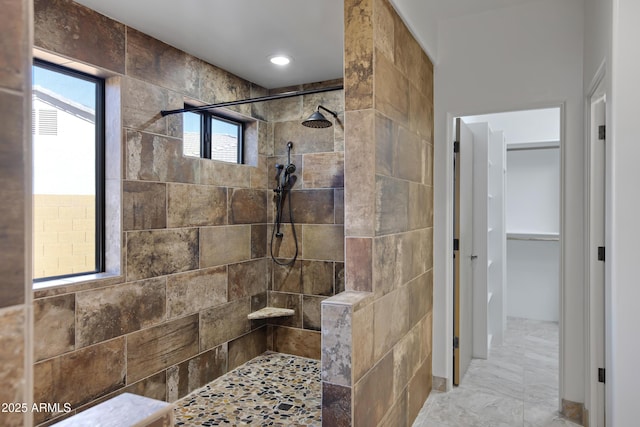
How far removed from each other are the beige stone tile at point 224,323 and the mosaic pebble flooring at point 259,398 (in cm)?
32

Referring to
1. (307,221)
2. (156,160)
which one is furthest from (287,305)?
(156,160)

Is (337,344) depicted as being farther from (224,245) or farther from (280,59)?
(280,59)

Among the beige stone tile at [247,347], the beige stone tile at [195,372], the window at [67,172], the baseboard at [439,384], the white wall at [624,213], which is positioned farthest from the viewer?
the beige stone tile at [247,347]

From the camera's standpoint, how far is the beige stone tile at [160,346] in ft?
8.36

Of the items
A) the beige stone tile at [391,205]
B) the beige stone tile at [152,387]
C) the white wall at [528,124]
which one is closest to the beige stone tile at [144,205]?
the beige stone tile at [152,387]

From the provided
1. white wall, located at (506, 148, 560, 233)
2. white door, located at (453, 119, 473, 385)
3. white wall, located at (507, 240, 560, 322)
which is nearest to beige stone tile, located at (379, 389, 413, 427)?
white door, located at (453, 119, 473, 385)

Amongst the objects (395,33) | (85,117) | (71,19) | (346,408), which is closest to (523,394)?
(346,408)

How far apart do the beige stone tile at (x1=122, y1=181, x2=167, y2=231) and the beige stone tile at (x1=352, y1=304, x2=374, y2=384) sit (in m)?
1.66

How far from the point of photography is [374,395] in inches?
77.2

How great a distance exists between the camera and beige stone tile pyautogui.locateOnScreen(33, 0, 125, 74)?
2.12 metres

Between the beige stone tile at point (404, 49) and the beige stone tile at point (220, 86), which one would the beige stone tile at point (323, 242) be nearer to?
the beige stone tile at point (220, 86)

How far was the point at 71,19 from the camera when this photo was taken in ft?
7.35

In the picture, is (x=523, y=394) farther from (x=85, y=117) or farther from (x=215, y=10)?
(x=85, y=117)

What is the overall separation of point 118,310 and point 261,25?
6.86 feet
